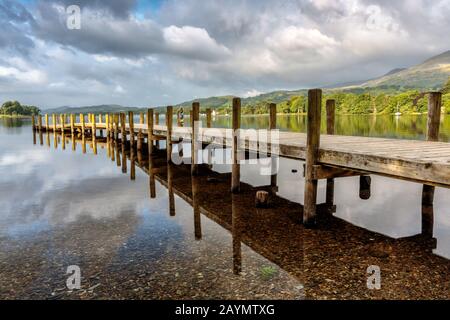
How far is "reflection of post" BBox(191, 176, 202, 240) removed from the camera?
8719 mm

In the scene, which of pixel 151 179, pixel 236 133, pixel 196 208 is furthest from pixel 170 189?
pixel 236 133

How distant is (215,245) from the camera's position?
779 cm

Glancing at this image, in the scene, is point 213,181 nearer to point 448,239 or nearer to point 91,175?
point 91,175

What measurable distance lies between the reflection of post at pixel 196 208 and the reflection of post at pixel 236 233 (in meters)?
0.89

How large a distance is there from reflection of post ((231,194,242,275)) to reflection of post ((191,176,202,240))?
890 mm

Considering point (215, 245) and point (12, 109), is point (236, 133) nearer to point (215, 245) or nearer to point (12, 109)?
point (215, 245)

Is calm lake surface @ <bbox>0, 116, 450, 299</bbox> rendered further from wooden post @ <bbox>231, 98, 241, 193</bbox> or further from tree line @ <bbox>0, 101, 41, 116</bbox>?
tree line @ <bbox>0, 101, 41, 116</bbox>

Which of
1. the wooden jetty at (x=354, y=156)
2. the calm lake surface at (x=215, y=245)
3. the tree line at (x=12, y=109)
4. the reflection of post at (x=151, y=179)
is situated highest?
the tree line at (x=12, y=109)

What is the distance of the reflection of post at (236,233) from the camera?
6656 mm

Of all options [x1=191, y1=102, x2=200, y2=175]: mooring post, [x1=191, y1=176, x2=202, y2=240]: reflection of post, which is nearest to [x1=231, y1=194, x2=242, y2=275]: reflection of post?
[x1=191, y1=176, x2=202, y2=240]: reflection of post

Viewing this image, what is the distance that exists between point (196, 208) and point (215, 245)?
330 centimetres

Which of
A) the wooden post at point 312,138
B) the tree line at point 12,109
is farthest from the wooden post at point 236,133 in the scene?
the tree line at point 12,109

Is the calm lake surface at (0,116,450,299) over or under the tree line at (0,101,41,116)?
under

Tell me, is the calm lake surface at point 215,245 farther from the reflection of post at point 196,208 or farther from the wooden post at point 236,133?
the wooden post at point 236,133
